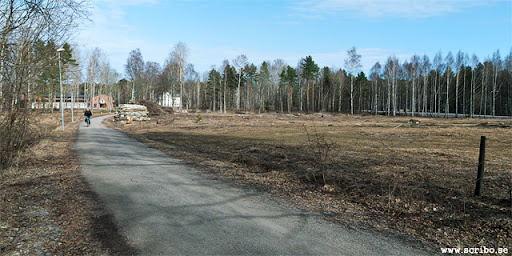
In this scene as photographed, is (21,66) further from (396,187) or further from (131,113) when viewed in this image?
(131,113)

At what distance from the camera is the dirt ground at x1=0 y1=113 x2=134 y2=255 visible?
398 centimetres

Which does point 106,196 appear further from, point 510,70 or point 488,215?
point 510,70

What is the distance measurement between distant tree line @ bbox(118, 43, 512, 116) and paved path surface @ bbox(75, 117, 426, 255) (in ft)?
161

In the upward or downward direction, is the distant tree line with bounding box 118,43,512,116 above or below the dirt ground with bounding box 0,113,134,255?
above

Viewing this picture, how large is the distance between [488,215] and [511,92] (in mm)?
72024

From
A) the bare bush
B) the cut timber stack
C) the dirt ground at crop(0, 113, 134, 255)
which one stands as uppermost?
the cut timber stack

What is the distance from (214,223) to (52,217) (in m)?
2.94

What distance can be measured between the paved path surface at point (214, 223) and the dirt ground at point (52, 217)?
297mm

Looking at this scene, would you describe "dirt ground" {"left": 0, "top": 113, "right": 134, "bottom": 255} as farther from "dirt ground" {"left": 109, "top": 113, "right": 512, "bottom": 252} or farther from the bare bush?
the bare bush

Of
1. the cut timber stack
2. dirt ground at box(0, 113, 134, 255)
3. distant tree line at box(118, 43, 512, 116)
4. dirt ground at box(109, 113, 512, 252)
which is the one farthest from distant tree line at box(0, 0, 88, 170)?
distant tree line at box(118, 43, 512, 116)

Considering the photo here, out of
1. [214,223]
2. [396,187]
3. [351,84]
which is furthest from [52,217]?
[351,84]

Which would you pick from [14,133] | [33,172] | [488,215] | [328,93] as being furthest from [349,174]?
[328,93]

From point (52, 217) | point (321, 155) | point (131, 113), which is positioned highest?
point (131, 113)

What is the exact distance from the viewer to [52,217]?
513cm
